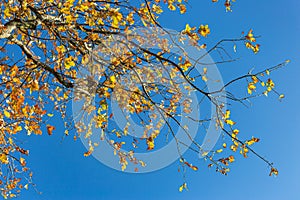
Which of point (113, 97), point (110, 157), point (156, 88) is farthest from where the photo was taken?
point (110, 157)

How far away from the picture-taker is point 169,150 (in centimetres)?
605

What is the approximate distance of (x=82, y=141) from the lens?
7.18 meters

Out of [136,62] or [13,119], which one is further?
[13,119]

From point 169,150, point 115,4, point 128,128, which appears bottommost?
point 169,150

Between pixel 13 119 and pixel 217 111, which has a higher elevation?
pixel 13 119

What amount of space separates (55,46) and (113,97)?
1468 mm

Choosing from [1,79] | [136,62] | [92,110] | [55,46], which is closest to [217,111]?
[136,62]

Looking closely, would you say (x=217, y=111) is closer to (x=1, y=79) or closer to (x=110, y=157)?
(x=110, y=157)

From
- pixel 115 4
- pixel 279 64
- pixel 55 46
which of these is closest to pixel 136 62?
pixel 115 4

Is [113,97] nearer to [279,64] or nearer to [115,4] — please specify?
[115,4]

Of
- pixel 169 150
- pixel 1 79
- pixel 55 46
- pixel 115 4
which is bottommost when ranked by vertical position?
pixel 169 150

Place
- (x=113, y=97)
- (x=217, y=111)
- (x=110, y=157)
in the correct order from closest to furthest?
1. (x=217, y=111)
2. (x=113, y=97)
3. (x=110, y=157)

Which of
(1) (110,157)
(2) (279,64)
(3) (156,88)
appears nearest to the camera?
(2) (279,64)

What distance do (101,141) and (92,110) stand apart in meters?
0.91
